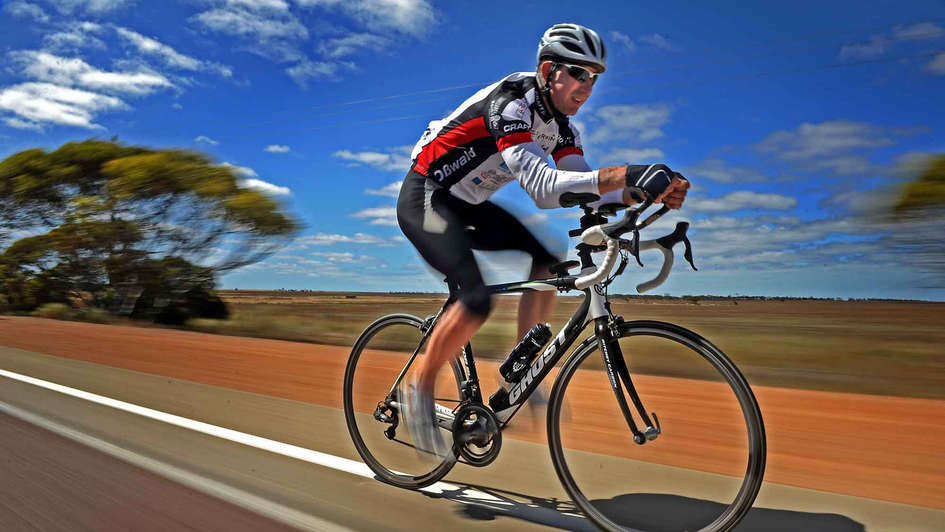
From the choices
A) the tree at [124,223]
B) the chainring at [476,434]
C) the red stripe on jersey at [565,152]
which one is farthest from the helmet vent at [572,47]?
the tree at [124,223]

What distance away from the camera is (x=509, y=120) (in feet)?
10.6

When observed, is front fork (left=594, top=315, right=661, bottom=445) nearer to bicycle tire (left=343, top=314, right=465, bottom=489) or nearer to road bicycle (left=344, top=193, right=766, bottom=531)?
road bicycle (left=344, top=193, right=766, bottom=531)

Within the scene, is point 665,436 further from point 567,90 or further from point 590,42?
point 590,42

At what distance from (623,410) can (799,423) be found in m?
3.08

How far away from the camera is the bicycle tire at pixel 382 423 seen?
406cm

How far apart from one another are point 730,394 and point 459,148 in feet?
5.48

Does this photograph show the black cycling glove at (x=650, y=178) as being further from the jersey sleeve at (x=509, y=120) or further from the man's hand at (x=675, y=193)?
the jersey sleeve at (x=509, y=120)

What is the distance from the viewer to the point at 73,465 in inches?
180

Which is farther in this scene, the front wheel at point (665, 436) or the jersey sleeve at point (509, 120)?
the jersey sleeve at point (509, 120)

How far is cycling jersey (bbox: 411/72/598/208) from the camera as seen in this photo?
3148 mm

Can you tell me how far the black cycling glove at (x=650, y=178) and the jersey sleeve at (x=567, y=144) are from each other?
982 millimetres

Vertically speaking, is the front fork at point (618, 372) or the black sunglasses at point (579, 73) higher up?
the black sunglasses at point (579, 73)

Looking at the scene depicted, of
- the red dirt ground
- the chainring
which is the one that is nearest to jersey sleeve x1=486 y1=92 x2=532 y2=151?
the red dirt ground

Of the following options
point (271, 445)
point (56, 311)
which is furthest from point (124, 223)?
point (271, 445)
